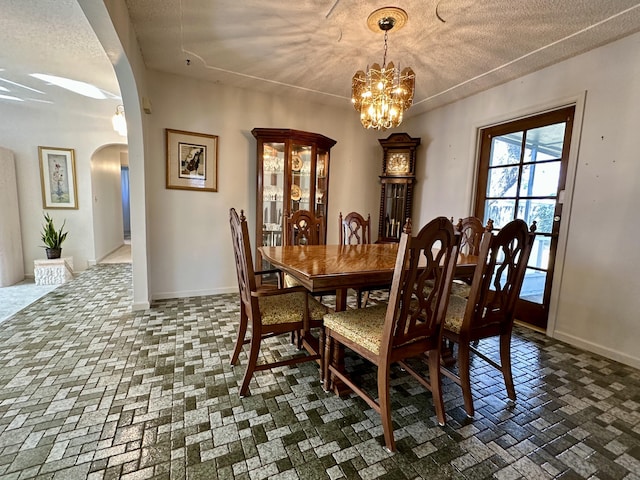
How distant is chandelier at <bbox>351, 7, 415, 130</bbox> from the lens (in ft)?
6.59

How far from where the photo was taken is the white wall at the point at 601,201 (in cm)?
216

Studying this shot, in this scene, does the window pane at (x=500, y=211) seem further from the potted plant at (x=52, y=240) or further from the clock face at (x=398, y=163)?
the potted plant at (x=52, y=240)

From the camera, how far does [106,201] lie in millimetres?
5785

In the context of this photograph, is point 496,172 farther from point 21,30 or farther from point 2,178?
point 2,178

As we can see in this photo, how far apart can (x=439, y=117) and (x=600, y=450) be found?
360 cm

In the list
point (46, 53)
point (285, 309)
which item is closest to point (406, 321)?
point (285, 309)

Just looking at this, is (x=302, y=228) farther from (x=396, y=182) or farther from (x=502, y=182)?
(x=502, y=182)

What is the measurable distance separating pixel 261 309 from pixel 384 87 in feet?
5.72

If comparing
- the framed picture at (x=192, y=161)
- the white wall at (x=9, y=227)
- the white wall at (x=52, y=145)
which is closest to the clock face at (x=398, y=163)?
the framed picture at (x=192, y=161)

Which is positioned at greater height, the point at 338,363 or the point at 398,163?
the point at 398,163

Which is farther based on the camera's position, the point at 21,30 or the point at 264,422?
the point at 21,30

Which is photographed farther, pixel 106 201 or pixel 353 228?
pixel 106 201

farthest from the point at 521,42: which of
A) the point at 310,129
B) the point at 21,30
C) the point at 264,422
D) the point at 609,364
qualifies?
the point at 21,30

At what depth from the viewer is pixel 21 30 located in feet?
7.39
